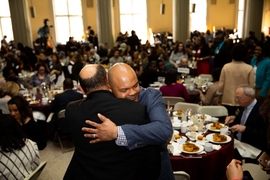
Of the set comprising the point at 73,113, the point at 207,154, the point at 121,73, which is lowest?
the point at 207,154

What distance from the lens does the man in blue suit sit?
1379 mm

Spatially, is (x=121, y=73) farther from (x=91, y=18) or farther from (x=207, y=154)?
(x=91, y=18)

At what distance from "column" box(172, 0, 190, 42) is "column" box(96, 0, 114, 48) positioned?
307 cm

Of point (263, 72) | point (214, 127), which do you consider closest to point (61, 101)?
point (214, 127)

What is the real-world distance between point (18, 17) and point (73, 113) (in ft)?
39.5

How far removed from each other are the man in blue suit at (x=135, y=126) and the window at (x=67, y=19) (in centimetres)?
1625

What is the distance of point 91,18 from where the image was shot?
17.3 metres

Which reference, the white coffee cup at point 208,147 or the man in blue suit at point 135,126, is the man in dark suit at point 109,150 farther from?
the white coffee cup at point 208,147

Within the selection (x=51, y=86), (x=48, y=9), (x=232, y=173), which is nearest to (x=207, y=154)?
(x=232, y=173)

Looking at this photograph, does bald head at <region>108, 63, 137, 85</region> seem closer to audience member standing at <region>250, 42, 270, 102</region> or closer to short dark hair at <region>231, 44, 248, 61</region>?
short dark hair at <region>231, 44, 248, 61</region>

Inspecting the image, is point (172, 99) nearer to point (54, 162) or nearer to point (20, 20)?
point (54, 162)

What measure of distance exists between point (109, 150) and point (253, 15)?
1456cm

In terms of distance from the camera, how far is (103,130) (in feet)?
4.51

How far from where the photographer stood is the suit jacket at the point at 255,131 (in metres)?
3.17
